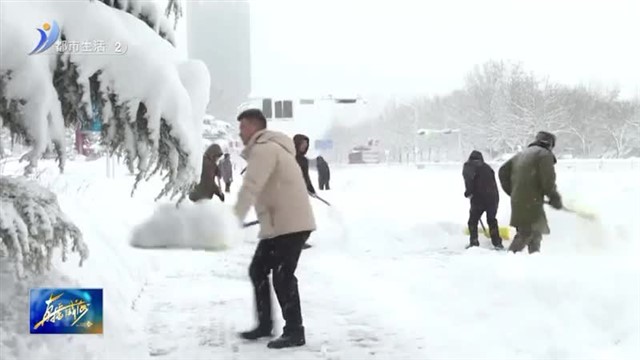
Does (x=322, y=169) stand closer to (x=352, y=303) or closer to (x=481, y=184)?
(x=481, y=184)

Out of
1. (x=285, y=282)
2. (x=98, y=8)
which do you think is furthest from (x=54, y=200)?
(x=285, y=282)

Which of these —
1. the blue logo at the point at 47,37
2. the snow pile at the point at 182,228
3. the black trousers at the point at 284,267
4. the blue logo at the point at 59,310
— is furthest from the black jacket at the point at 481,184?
the blue logo at the point at 47,37

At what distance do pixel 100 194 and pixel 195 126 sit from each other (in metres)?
7.27

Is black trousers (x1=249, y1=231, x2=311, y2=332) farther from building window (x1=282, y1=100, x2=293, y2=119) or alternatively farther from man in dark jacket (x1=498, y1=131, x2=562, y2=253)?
building window (x1=282, y1=100, x2=293, y2=119)

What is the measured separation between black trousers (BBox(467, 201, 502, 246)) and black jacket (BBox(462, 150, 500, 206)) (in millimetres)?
45

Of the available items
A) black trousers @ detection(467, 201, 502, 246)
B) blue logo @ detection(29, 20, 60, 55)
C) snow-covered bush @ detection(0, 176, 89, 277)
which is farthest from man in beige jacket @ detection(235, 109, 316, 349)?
black trousers @ detection(467, 201, 502, 246)

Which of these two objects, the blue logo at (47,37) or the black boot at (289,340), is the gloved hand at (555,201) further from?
the blue logo at (47,37)

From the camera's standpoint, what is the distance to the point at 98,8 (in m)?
3.44

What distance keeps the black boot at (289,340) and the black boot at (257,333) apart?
0.70 feet

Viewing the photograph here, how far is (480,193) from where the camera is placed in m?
9.15

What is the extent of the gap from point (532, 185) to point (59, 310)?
199 inches

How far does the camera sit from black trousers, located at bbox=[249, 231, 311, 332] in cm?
411

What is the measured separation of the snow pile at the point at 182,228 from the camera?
7.08 meters

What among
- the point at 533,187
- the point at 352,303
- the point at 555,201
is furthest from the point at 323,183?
the point at 352,303
